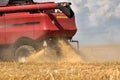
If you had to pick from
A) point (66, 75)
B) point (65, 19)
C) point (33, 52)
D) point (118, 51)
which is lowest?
point (118, 51)

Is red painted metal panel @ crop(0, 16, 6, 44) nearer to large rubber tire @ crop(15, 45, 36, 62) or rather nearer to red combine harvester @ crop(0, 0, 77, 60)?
red combine harvester @ crop(0, 0, 77, 60)

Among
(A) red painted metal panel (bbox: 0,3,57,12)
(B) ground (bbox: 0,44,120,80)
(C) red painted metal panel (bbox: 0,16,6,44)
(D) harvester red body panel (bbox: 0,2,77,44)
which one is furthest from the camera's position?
(C) red painted metal panel (bbox: 0,16,6,44)

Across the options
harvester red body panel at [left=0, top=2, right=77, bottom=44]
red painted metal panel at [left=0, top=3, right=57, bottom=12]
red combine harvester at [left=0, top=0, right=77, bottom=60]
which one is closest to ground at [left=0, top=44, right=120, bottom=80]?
red combine harvester at [left=0, top=0, right=77, bottom=60]

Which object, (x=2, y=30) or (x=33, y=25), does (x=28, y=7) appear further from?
(x=2, y=30)

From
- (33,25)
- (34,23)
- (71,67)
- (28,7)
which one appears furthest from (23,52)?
(71,67)

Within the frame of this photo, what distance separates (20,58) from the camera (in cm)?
1773

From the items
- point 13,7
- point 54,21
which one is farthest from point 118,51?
point 13,7

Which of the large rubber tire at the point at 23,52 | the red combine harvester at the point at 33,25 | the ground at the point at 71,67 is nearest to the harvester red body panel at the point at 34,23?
the red combine harvester at the point at 33,25

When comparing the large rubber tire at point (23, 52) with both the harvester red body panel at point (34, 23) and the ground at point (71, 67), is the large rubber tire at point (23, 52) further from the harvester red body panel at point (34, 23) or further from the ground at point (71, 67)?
the harvester red body panel at point (34, 23)

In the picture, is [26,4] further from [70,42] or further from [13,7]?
→ [70,42]

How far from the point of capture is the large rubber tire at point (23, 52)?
17469 millimetres

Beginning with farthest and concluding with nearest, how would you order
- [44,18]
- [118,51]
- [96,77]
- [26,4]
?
[118,51], [26,4], [44,18], [96,77]

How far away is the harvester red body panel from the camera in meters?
17.2

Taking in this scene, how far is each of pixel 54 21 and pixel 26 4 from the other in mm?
1733
